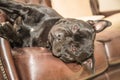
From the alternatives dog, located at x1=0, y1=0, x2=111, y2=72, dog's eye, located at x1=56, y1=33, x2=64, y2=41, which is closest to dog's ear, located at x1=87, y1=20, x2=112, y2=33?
dog, located at x1=0, y1=0, x2=111, y2=72

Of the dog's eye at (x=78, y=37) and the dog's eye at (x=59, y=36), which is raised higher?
the dog's eye at (x=59, y=36)

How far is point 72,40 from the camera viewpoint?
1218mm

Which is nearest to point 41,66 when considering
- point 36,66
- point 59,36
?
Answer: point 36,66

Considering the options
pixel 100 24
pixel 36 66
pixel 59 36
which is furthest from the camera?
pixel 100 24

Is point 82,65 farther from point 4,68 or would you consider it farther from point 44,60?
point 4,68

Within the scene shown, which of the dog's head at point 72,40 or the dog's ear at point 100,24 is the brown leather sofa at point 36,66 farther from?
the dog's ear at point 100,24

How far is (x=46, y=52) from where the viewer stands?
1.15m

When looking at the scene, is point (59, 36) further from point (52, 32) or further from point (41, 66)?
point (41, 66)

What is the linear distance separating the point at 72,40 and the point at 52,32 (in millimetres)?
109

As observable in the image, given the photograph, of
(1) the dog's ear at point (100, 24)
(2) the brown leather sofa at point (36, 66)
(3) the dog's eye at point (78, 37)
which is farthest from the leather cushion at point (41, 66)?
(1) the dog's ear at point (100, 24)

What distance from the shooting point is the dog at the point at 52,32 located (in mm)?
1213

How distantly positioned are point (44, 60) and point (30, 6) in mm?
360

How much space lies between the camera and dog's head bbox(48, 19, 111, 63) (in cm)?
120

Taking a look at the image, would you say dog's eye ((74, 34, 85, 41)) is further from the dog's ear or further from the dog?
the dog's ear
